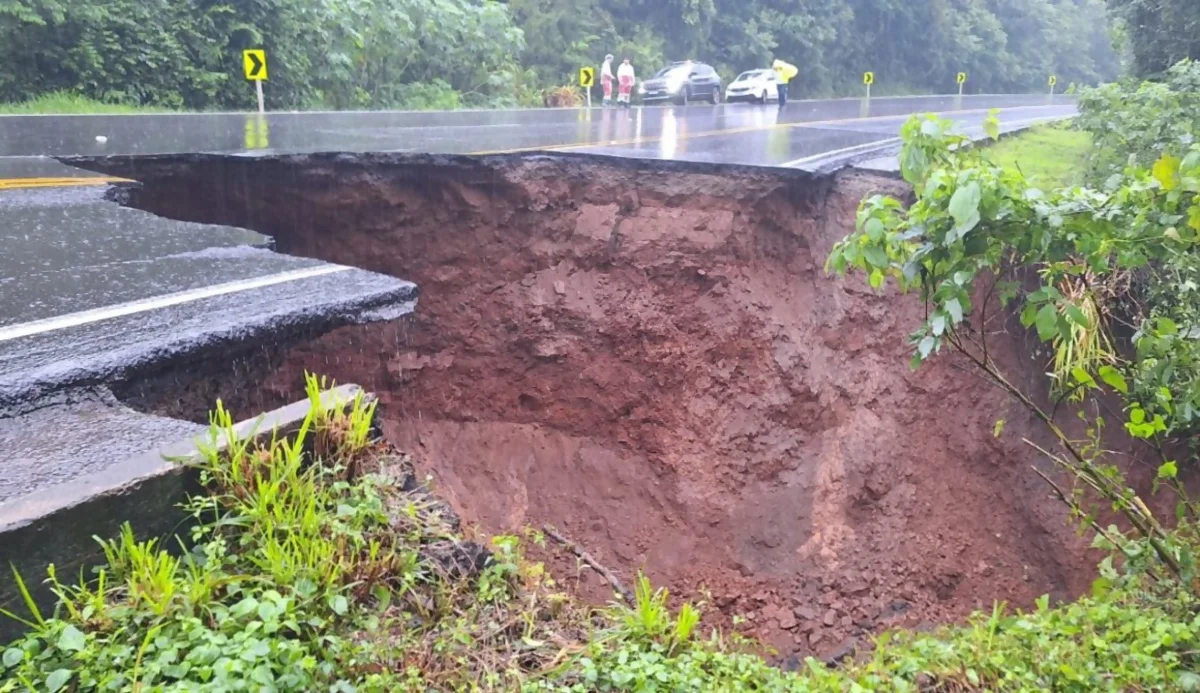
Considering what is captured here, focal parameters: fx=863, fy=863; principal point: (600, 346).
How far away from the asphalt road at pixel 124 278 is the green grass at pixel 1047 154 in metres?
2.97

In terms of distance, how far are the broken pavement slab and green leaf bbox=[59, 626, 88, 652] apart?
0.63ft

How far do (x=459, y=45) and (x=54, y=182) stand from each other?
14.5 metres

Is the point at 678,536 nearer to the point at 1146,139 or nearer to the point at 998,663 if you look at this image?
the point at 998,663

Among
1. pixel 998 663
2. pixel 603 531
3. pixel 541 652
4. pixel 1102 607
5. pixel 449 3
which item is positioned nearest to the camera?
pixel 541 652

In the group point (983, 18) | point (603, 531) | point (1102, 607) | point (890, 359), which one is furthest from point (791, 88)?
point (1102, 607)

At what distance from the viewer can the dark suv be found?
24422 mm

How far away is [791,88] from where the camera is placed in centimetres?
3156

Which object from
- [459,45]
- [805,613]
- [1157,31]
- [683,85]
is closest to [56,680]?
[805,613]

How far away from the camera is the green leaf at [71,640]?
2.45 meters

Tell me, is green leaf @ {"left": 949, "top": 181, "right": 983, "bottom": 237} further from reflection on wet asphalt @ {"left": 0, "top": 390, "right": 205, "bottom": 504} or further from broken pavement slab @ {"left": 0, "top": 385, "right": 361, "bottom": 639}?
reflection on wet asphalt @ {"left": 0, "top": 390, "right": 205, "bottom": 504}

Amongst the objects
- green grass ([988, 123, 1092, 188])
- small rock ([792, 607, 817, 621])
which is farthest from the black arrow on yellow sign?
small rock ([792, 607, 817, 621])

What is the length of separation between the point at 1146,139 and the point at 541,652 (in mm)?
9468

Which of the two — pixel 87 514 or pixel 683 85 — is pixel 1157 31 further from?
pixel 87 514

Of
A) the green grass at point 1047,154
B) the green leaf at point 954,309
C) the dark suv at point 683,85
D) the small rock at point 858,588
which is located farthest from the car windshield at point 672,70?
the green leaf at point 954,309
